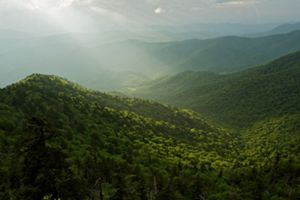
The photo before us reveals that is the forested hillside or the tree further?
the forested hillside

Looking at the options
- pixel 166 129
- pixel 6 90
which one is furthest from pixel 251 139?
pixel 6 90

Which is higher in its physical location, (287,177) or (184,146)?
(184,146)

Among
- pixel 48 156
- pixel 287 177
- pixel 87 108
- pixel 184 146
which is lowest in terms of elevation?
pixel 287 177

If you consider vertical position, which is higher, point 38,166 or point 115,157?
point 38,166

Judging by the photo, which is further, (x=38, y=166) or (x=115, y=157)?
(x=115, y=157)

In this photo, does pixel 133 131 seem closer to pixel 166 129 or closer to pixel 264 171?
pixel 166 129

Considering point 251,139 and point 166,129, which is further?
point 251,139

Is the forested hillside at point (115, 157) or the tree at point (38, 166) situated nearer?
the tree at point (38, 166)

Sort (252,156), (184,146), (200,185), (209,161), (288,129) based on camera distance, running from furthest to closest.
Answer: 1. (288,129)
2. (252,156)
3. (184,146)
4. (209,161)
5. (200,185)
